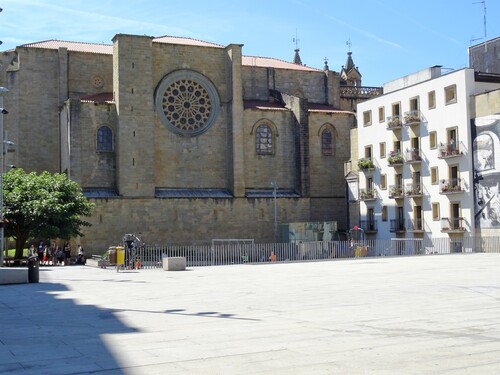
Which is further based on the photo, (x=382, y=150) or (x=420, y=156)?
(x=382, y=150)

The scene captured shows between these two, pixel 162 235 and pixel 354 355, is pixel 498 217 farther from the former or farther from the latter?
pixel 354 355

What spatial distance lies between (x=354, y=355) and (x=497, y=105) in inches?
1159

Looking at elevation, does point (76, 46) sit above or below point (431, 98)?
above

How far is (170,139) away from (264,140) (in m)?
6.38

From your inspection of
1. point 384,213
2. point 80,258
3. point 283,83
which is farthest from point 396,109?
point 80,258

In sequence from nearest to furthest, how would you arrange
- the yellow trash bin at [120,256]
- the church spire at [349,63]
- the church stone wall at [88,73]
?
the yellow trash bin at [120,256] < the church stone wall at [88,73] < the church spire at [349,63]

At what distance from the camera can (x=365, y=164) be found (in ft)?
144

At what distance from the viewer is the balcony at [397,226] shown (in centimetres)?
4109

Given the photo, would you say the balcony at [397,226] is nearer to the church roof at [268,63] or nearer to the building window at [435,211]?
the building window at [435,211]

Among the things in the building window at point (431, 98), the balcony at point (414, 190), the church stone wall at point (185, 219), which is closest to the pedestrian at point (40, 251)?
the church stone wall at point (185, 219)

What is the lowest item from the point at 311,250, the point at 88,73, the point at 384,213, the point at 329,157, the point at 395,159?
the point at 311,250

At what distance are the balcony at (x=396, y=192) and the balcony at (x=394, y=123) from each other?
359 cm

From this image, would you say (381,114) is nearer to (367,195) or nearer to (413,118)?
(413,118)

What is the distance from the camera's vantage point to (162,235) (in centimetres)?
4116
